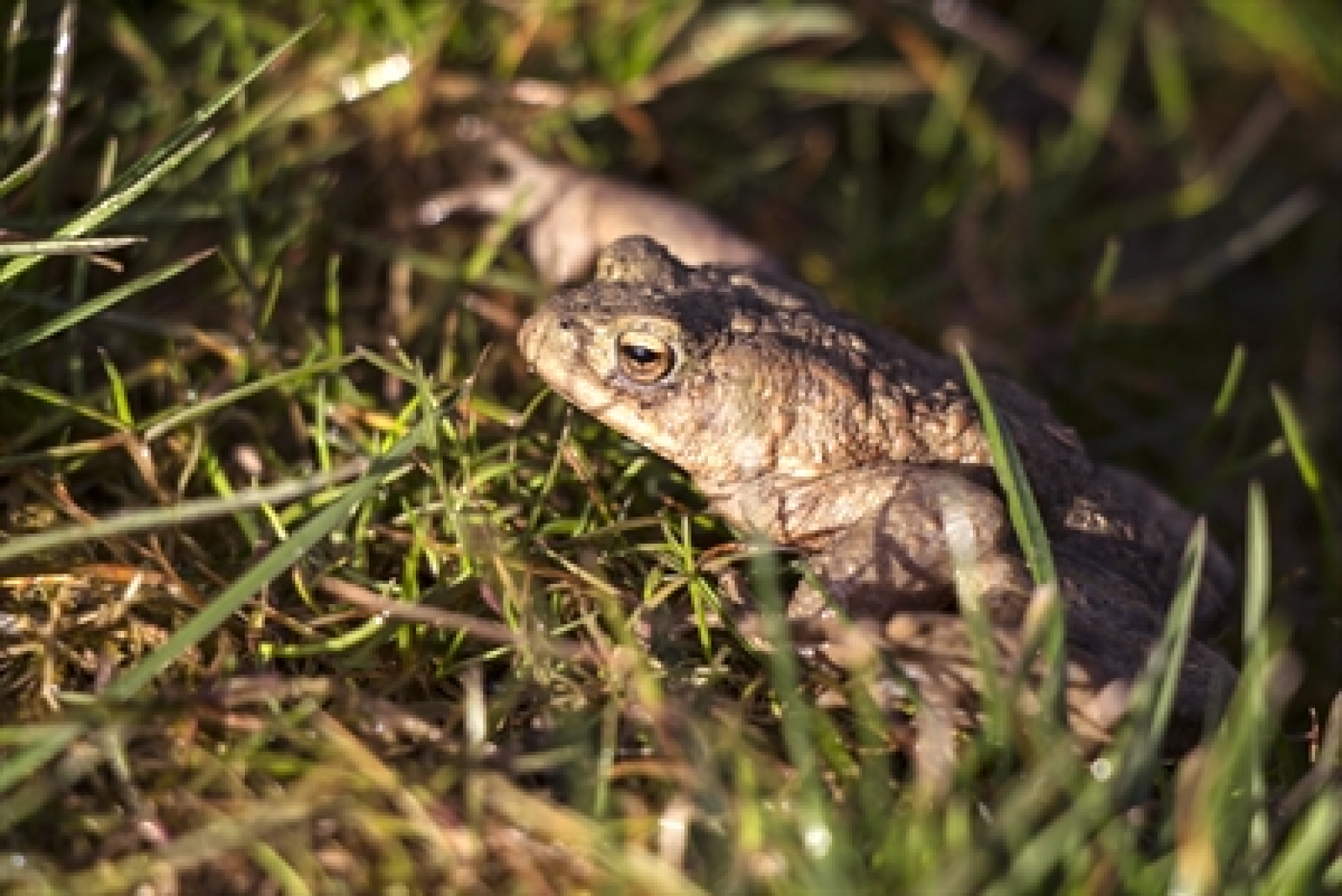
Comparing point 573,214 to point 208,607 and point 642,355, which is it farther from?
point 208,607

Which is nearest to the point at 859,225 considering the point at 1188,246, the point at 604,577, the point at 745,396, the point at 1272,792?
the point at 1188,246

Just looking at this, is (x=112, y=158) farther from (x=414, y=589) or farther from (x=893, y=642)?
(x=893, y=642)

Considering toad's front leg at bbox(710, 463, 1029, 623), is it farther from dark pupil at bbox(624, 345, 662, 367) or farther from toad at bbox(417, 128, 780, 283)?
toad at bbox(417, 128, 780, 283)

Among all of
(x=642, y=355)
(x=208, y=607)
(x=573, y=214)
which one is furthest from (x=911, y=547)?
(x=573, y=214)

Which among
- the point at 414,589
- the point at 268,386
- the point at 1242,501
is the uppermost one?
the point at 268,386

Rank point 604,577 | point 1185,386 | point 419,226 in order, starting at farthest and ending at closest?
1. point 1185,386
2. point 419,226
3. point 604,577

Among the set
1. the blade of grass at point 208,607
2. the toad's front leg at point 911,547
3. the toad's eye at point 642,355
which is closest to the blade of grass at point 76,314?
the blade of grass at point 208,607

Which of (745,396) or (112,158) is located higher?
(112,158)

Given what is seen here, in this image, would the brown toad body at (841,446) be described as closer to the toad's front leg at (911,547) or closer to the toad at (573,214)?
the toad's front leg at (911,547)
